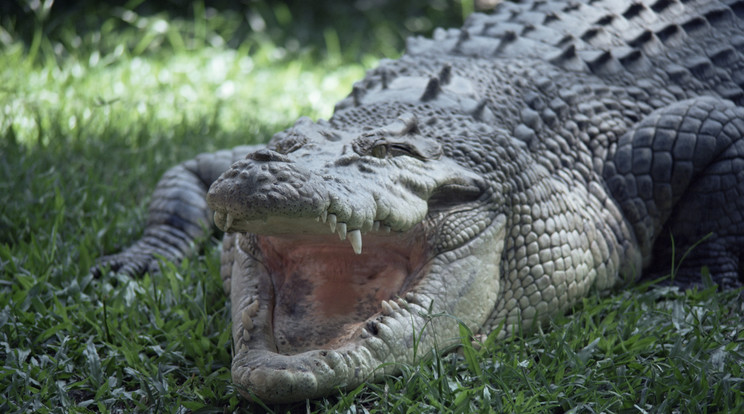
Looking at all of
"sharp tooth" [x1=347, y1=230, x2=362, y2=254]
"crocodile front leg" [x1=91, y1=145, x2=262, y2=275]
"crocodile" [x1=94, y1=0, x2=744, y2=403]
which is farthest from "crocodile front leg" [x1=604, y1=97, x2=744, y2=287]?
"crocodile front leg" [x1=91, y1=145, x2=262, y2=275]

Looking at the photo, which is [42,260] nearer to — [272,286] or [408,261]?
[272,286]

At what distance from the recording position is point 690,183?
3191 mm

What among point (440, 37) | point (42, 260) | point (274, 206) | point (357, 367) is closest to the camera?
point (274, 206)

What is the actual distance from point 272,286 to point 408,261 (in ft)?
1.48

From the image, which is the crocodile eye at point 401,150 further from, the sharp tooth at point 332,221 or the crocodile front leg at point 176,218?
the crocodile front leg at point 176,218

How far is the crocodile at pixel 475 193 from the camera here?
2166 mm

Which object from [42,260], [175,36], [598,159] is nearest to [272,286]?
[42,260]

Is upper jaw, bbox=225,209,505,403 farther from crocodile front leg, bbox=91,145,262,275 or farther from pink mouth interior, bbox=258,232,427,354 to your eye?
crocodile front leg, bbox=91,145,262,275

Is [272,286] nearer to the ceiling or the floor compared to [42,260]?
nearer to the ceiling

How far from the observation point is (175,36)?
21.9ft

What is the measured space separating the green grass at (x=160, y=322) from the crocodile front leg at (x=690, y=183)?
0.29 m

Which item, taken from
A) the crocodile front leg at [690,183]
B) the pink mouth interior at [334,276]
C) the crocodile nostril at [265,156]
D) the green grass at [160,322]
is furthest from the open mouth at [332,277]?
the crocodile front leg at [690,183]

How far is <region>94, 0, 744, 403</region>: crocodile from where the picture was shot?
2166 millimetres

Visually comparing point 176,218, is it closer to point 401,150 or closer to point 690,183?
point 401,150
